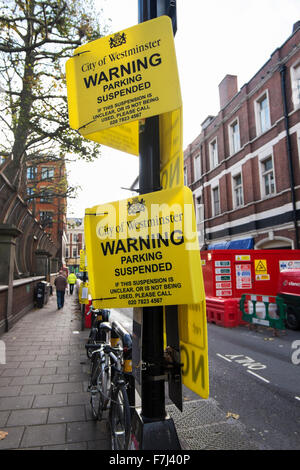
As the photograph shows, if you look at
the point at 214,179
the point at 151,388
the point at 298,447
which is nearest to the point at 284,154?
the point at 214,179

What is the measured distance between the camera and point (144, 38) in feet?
6.11

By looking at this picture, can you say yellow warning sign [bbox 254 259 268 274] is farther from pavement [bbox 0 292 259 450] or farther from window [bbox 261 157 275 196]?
pavement [bbox 0 292 259 450]

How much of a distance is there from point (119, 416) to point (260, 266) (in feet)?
32.5

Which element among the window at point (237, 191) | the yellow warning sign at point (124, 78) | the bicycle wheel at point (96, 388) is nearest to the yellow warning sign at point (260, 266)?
the bicycle wheel at point (96, 388)

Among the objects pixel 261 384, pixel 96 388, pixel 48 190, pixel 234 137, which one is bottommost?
pixel 261 384

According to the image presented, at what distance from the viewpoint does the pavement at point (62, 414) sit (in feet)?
10.0

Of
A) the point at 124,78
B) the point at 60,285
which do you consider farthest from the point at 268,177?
the point at 124,78

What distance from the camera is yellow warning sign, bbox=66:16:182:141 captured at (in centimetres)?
177

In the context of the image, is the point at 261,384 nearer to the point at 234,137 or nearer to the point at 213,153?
the point at 234,137

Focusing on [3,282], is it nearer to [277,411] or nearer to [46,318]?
[46,318]

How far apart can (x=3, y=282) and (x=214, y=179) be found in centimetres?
1812

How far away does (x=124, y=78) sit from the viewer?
6.18 feet

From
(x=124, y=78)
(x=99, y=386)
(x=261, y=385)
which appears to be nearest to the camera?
(x=124, y=78)

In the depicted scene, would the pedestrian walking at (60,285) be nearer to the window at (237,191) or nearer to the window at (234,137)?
the window at (237,191)
